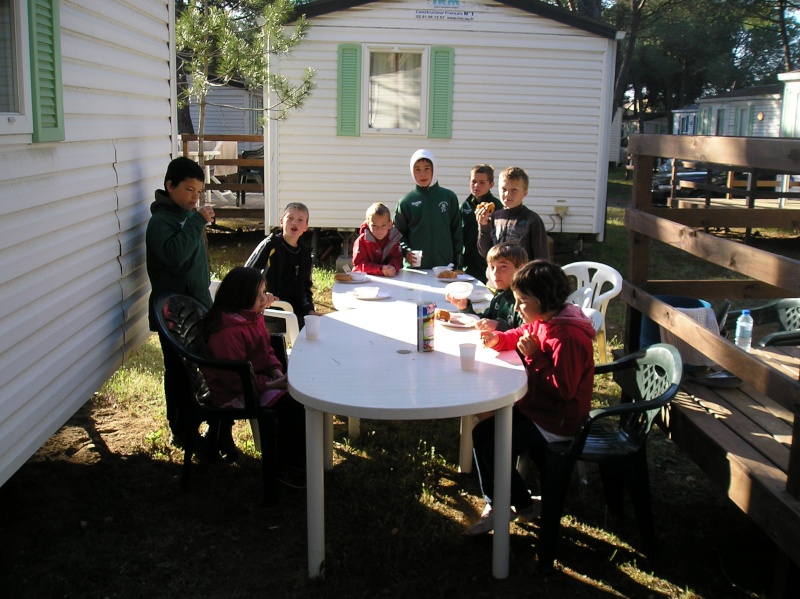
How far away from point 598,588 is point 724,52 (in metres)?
40.8

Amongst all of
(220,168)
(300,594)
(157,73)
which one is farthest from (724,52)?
(300,594)

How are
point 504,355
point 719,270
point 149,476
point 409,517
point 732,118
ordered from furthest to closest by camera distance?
point 732,118 < point 719,270 < point 149,476 < point 409,517 < point 504,355

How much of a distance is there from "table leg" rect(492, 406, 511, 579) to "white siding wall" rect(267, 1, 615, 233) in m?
7.81

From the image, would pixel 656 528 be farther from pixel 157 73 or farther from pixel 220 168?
pixel 220 168

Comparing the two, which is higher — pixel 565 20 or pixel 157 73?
pixel 565 20

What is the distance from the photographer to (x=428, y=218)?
6129 millimetres

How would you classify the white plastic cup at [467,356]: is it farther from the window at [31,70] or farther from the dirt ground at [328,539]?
the window at [31,70]

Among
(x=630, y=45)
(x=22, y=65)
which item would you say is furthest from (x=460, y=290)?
(x=630, y=45)

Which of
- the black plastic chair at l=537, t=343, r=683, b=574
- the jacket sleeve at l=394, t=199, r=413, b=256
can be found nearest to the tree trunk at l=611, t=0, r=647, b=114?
the jacket sleeve at l=394, t=199, r=413, b=256

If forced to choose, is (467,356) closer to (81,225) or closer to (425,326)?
(425,326)

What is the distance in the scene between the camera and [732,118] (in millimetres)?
25734

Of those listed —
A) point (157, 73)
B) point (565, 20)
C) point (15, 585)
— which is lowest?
point (15, 585)

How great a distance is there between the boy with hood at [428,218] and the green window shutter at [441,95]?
4722 millimetres

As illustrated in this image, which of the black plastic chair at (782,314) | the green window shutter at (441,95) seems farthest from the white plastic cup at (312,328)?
the green window shutter at (441,95)
